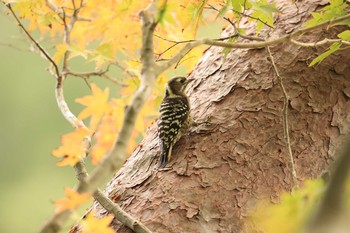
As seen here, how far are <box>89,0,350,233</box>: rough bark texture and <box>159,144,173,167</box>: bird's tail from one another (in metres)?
0.03

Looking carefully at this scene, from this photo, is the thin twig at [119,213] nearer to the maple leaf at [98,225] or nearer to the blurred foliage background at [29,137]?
the maple leaf at [98,225]

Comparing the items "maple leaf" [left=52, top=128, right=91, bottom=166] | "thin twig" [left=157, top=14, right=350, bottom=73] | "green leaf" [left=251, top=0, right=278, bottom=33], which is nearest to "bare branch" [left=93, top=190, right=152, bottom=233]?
"maple leaf" [left=52, top=128, right=91, bottom=166]

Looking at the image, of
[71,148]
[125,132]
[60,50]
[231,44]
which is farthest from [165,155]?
[125,132]

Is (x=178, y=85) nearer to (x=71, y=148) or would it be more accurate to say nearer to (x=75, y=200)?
(x=71, y=148)

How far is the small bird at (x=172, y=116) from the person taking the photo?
8.86 feet

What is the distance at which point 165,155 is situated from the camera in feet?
8.78

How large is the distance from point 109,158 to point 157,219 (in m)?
1.05

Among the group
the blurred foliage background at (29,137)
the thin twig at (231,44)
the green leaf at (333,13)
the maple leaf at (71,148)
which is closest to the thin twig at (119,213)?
the maple leaf at (71,148)

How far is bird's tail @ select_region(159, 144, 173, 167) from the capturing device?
2668mm

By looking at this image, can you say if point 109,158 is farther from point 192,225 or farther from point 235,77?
point 235,77

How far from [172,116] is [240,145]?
0.43 m

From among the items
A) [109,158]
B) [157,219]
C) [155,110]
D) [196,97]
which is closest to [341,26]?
[196,97]

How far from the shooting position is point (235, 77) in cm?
281

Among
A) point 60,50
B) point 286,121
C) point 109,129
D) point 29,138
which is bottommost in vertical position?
point 286,121
